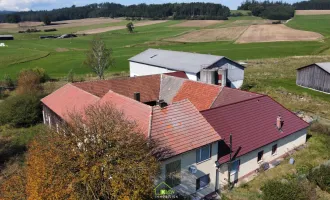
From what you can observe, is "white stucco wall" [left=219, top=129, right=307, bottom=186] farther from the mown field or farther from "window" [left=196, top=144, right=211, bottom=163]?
the mown field

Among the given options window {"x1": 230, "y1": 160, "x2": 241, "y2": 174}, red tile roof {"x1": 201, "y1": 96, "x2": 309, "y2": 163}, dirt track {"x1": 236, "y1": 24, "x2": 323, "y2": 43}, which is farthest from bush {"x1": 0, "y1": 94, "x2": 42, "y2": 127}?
dirt track {"x1": 236, "y1": 24, "x2": 323, "y2": 43}

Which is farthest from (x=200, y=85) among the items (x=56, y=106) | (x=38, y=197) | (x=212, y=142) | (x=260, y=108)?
(x=38, y=197)

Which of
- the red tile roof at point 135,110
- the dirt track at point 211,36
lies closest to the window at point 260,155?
the red tile roof at point 135,110

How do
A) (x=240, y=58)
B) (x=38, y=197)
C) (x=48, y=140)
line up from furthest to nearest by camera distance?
(x=240, y=58)
(x=48, y=140)
(x=38, y=197)

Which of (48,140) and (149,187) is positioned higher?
(48,140)

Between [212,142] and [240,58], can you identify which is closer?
[212,142]

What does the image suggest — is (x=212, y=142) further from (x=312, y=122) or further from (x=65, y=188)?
(x=312, y=122)

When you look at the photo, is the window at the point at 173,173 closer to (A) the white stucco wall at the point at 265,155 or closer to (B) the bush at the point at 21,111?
(A) the white stucco wall at the point at 265,155

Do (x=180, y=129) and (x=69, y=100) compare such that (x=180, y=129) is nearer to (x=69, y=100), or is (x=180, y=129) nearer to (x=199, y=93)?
(x=199, y=93)
